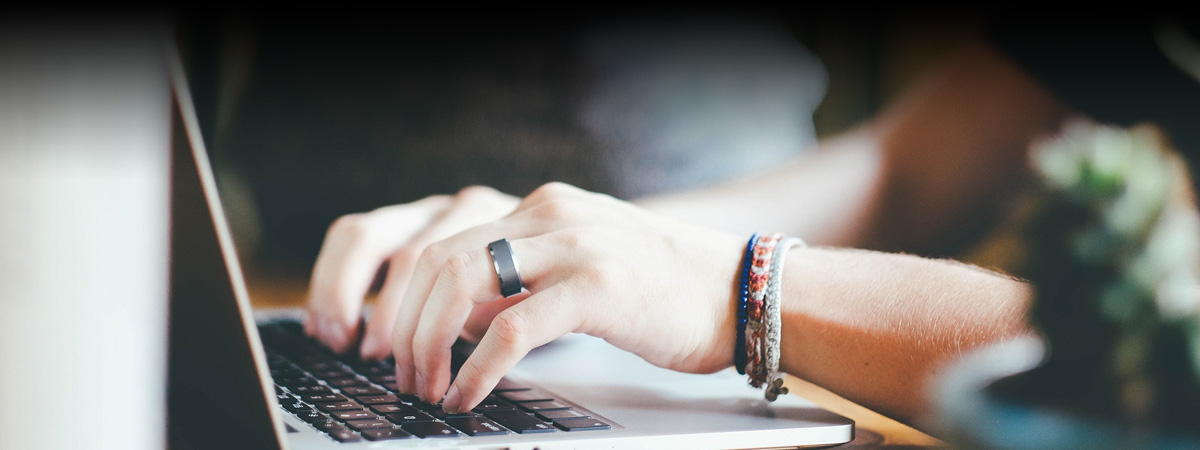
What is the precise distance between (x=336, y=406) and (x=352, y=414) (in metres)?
0.02

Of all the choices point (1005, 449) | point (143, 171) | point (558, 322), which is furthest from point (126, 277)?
point (1005, 449)

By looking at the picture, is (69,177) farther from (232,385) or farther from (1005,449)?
(1005,449)

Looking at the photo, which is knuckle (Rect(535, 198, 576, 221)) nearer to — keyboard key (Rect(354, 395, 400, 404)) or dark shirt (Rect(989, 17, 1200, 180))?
keyboard key (Rect(354, 395, 400, 404))

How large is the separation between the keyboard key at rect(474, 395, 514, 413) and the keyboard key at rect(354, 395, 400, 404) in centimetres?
4

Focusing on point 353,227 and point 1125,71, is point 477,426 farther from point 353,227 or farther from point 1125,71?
point 1125,71

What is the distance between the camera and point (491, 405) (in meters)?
0.38

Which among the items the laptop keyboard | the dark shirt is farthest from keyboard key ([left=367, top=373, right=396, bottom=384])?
the dark shirt

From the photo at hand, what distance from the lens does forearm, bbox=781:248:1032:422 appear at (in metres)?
0.38

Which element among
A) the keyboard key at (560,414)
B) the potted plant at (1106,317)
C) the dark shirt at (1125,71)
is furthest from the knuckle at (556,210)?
the dark shirt at (1125,71)

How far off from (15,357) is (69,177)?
0.07 m

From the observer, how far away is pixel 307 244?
2.39 ft

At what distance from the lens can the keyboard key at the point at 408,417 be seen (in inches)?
13.4

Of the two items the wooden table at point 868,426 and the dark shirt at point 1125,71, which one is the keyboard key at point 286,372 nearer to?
the wooden table at point 868,426

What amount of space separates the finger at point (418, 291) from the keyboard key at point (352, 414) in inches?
1.5
